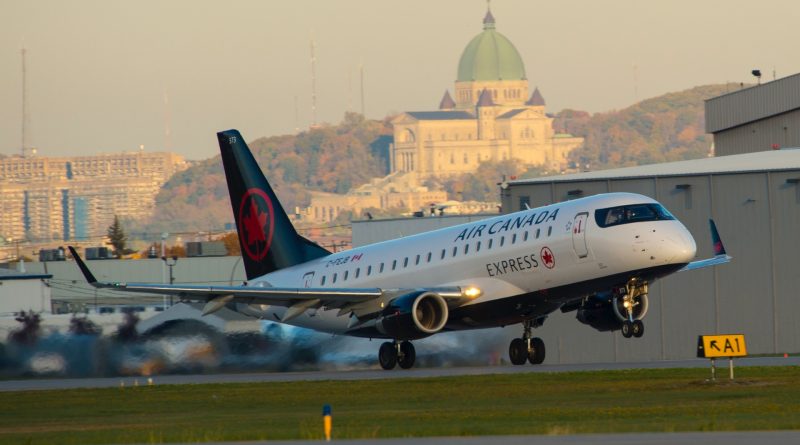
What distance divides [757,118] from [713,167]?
23.5 meters

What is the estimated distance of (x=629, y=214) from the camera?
48844mm

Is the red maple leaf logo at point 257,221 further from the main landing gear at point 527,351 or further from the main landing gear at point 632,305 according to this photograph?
the main landing gear at point 632,305

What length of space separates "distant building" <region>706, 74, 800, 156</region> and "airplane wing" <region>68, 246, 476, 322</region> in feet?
139

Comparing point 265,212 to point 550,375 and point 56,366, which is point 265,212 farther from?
point 550,375

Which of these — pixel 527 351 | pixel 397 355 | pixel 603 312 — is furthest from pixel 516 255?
pixel 397 355

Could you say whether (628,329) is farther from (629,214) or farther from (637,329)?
(629,214)

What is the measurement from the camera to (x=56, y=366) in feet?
178

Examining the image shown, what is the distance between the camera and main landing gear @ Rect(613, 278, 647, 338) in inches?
1900

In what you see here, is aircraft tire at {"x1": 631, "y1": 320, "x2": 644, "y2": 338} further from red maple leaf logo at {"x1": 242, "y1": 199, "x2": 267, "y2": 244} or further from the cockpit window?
red maple leaf logo at {"x1": 242, "y1": 199, "x2": 267, "y2": 244}

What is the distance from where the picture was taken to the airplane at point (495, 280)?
48.5m

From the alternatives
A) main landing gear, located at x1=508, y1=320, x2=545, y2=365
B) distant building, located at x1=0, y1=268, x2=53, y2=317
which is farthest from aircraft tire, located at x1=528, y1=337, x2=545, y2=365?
distant building, located at x1=0, y1=268, x2=53, y2=317

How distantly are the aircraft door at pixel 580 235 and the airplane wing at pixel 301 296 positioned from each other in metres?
4.12

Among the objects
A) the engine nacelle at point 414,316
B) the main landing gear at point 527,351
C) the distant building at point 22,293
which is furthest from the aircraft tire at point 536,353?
the distant building at point 22,293

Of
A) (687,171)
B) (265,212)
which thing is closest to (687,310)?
(687,171)
